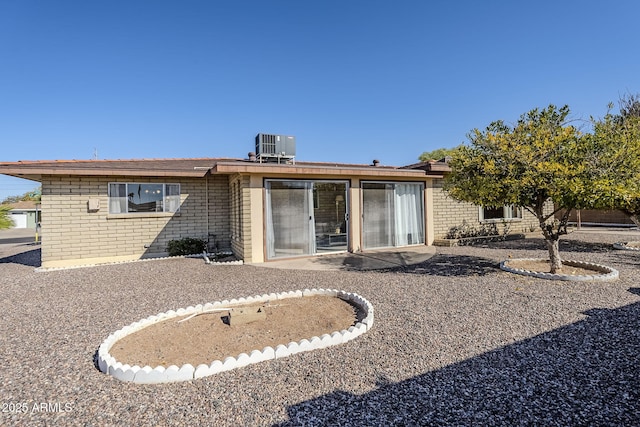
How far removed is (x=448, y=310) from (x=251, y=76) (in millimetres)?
13932

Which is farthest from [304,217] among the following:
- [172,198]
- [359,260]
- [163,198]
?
[163,198]

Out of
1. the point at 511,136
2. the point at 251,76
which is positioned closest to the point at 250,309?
the point at 511,136

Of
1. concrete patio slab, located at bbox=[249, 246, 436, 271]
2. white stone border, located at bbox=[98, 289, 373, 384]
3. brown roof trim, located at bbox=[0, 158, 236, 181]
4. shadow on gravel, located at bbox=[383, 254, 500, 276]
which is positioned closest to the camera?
white stone border, located at bbox=[98, 289, 373, 384]

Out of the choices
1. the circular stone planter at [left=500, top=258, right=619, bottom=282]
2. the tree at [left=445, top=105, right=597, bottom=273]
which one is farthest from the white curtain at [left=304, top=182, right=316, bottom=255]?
the circular stone planter at [left=500, top=258, right=619, bottom=282]

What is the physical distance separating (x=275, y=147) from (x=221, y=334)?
26.3ft

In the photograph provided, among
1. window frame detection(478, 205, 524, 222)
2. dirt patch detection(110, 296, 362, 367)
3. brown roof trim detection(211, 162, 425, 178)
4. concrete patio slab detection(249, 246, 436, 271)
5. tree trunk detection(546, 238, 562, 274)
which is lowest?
dirt patch detection(110, 296, 362, 367)

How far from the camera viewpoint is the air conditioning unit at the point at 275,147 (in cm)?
1069

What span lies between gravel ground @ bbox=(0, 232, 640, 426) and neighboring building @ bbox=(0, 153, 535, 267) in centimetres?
327

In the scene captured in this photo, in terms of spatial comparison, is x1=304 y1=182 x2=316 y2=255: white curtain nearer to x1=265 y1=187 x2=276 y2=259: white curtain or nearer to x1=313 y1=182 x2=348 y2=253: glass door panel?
x1=313 y1=182 x2=348 y2=253: glass door panel

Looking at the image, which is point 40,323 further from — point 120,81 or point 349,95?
point 349,95

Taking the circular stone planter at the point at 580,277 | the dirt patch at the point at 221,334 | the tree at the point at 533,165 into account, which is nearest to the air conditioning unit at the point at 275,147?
the tree at the point at 533,165

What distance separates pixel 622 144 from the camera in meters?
5.85

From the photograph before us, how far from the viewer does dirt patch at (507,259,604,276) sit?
6.48 m

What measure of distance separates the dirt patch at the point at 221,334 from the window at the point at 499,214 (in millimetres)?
10682
